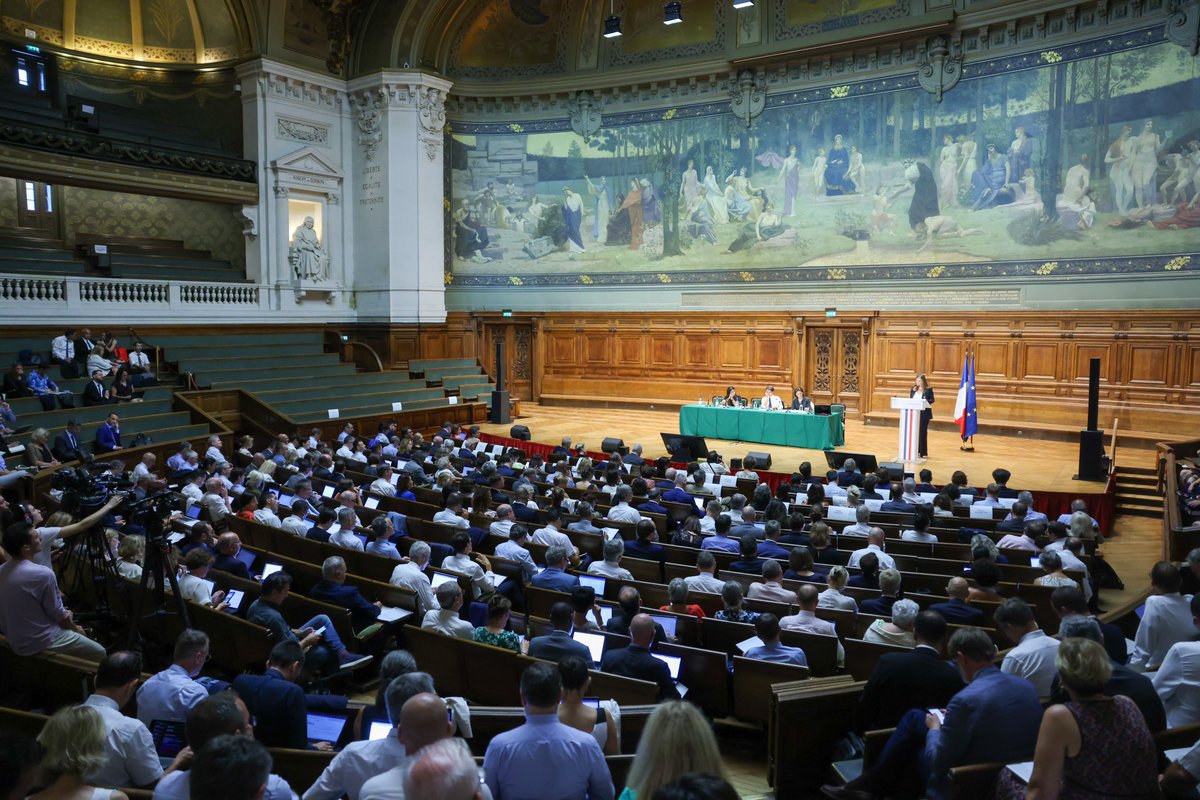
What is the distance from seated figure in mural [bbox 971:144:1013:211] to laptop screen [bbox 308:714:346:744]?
16.3 metres

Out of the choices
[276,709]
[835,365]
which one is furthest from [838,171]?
[276,709]

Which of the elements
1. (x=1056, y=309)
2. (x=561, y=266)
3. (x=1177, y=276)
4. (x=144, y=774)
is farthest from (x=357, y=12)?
(x=144, y=774)

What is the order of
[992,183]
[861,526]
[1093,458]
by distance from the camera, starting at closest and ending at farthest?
[861,526]
[1093,458]
[992,183]

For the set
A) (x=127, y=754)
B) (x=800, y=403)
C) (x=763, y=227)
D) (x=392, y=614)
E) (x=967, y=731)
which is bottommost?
(x=392, y=614)

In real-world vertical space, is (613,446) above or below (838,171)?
below

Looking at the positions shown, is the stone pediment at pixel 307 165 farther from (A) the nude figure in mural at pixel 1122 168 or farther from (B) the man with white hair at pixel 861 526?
(A) the nude figure in mural at pixel 1122 168

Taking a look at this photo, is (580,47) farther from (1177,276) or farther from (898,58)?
(1177,276)

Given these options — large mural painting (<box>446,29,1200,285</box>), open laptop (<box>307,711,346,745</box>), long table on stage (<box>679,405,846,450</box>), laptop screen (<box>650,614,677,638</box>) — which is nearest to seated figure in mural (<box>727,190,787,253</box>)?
large mural painting (<box>446,29,1200,285</box>)

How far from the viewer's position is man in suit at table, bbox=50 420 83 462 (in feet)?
34.4

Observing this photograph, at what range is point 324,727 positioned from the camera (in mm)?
4008

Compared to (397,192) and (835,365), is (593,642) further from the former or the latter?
(397,192)

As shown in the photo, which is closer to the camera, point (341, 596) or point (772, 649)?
point (772, 649)

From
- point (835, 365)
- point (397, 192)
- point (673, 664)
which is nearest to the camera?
point (673, 664)

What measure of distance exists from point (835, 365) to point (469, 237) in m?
10.3
